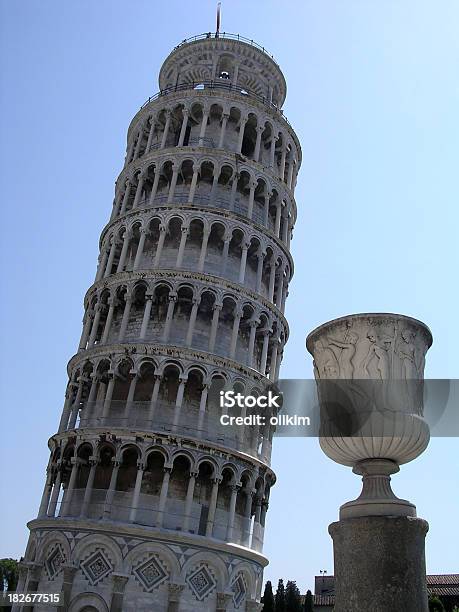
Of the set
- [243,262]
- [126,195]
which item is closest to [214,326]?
[243,262]

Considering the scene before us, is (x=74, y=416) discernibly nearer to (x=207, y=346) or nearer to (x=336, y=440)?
(x=207, y=346)

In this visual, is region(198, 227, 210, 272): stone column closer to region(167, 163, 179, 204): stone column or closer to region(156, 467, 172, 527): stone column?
region(167, 163, 179, 204): stone column

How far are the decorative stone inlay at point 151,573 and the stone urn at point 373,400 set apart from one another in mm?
20085

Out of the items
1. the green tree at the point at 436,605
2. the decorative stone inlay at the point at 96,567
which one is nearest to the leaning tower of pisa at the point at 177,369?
the decorative stone inlay at the point at 96,567

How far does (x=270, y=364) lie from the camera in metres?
32.8

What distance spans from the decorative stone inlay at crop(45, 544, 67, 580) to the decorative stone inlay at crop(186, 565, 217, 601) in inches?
208

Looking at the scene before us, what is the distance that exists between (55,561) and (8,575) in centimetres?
4857

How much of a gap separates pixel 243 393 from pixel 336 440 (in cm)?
2304

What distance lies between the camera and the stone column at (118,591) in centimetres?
2356

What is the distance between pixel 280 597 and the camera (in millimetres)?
51469

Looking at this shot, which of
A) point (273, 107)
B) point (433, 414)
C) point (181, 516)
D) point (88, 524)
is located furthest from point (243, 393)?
point (433, 414)

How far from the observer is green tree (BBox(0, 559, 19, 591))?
189 feet

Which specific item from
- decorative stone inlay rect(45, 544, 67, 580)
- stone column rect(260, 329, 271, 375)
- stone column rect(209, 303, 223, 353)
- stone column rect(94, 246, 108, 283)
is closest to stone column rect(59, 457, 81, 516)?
decorative stone inlay rect(45, 544, 67, 580)

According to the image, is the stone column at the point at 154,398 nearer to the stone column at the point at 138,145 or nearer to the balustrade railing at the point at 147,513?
the balustrade railing at the point at 147,513
